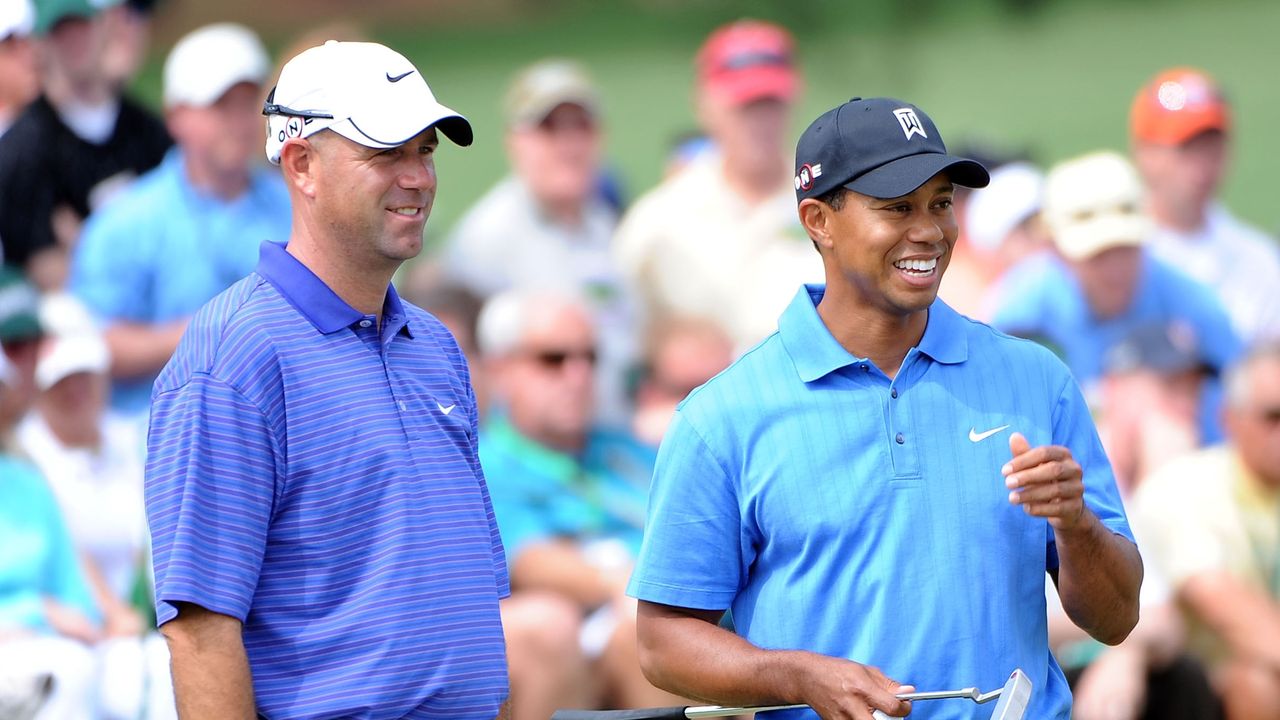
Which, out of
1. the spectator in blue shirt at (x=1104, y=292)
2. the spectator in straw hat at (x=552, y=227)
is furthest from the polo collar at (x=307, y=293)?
the spectator in blue shirt at (x=1104, y=292)

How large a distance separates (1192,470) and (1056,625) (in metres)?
0.76

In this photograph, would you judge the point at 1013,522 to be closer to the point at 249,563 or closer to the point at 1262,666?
the point at 249,563

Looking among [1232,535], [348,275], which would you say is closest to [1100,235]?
[1232,535]

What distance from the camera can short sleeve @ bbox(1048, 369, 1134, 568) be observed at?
3182mm

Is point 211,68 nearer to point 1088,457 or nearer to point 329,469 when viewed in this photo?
point 329,469

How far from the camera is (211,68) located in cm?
Answer: 630

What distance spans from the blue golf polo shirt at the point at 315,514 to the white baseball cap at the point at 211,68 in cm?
341

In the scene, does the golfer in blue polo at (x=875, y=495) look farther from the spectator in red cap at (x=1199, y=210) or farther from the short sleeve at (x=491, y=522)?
the spectator in red cap at (x=1199, y=210)

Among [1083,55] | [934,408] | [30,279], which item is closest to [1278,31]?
[1083,55]

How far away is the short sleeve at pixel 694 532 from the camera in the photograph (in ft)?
10.2

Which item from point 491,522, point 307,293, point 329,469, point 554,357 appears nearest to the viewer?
point 329,469

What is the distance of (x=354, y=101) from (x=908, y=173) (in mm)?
981

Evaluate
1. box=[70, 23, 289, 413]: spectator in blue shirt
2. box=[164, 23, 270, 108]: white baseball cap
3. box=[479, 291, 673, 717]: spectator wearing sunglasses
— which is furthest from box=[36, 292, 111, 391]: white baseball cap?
box=[479, 291, 673, 717]: spectator wearing sunglasses

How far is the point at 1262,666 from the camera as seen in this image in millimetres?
5746
